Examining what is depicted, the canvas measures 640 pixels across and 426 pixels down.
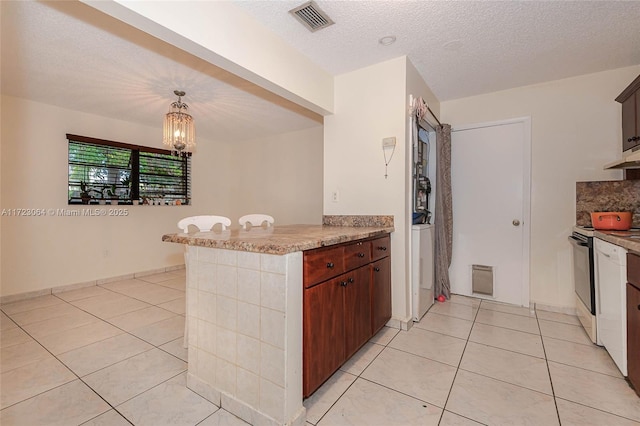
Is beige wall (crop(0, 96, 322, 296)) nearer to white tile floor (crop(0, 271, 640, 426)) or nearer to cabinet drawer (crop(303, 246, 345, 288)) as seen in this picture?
white tile floor (crop(0, 271, 640, 426))

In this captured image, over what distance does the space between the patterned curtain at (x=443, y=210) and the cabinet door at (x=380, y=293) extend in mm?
1053

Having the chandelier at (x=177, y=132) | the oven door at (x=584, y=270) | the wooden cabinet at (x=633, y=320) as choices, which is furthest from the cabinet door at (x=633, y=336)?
the chandelier at (x=177, y=132)

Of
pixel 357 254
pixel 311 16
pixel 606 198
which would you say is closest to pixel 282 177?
pixel 311 16

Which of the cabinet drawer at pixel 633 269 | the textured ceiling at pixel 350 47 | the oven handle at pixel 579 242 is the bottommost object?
the cabinet drawer at pixel 633 269

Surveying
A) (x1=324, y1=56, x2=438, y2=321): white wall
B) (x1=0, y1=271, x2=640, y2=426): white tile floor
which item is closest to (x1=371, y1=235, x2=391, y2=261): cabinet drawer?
(x1=324, y1=56, x2=438, y2=321): white wall

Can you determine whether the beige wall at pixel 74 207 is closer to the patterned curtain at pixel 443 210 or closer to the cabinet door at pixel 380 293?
the patterned curtain at pixel 443 210

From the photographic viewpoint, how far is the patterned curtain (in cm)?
324

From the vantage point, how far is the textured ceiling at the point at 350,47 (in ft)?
6.29

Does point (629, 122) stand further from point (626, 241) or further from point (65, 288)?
point (65, 288)

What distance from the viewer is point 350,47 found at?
93.4 inches

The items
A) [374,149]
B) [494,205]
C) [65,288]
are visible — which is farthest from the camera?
[65,288]

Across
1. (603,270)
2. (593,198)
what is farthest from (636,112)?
(603,270)

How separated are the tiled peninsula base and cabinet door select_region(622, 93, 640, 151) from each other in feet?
9.81

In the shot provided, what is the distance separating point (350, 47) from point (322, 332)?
2.22 metres
